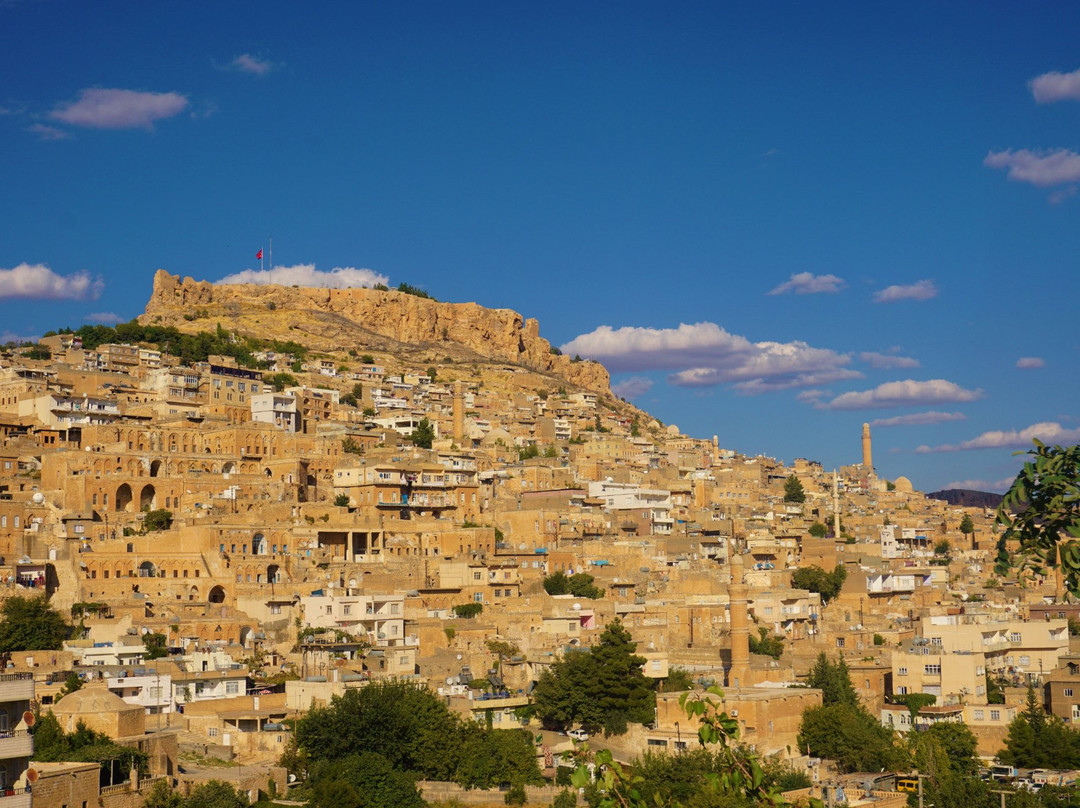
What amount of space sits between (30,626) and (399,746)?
10.3 meters

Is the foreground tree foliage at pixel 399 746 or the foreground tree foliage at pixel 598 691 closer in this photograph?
the foreground tree foliage at pixel 399 746

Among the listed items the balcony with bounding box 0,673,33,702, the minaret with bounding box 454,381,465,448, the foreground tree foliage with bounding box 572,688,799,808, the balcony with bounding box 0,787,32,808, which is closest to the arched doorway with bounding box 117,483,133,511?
the balcony with bounding box 0,673,33,702

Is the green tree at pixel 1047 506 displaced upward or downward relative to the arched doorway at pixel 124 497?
downward

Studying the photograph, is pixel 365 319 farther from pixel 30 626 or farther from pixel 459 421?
pixel 30 626

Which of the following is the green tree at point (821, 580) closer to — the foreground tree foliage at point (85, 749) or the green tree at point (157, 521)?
the green tree at point (157, 521)

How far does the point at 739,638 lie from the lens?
39.2 m

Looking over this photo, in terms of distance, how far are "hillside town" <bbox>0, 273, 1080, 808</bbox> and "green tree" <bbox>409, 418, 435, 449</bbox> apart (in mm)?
164

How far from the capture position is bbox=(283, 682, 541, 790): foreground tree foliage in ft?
98.6

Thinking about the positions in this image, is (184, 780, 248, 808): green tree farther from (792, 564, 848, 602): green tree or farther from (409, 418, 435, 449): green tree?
(409, 418, 435, 449): green tree

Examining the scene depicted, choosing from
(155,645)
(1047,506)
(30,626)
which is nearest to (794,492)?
(155,645)

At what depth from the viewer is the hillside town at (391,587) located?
107 feet

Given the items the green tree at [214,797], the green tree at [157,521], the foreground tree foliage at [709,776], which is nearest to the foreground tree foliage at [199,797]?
the green tree at [214,797]

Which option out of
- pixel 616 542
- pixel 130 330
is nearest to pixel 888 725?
pixel 616 542

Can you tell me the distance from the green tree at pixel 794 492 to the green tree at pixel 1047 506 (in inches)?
2743
